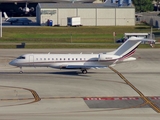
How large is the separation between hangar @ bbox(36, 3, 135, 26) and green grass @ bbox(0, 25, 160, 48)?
5.68 meters

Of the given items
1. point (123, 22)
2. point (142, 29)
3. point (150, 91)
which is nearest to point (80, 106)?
point (150, 91)

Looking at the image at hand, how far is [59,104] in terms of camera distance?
46.1 metres

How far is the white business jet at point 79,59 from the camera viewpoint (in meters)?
61.3

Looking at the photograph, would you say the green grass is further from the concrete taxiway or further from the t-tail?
the t-tail

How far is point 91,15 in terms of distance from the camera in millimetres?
141750

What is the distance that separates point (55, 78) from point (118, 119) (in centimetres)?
2065

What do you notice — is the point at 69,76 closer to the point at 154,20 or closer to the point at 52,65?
the point at 52,65

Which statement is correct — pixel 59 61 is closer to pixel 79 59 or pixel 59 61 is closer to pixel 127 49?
pixel 79 59

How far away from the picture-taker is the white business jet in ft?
201

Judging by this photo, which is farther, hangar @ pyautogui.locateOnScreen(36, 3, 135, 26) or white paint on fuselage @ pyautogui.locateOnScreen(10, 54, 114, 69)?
hangar @ pyautogui.locateOnScreen(36, 3, 135, 26)

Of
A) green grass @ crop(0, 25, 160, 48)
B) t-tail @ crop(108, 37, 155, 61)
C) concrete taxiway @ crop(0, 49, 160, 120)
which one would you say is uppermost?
t-tail @ crop(108, 37, 155, 61)

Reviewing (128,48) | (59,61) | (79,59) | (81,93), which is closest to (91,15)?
(128,48)

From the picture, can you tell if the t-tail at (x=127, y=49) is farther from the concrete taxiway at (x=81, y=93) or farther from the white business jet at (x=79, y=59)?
the concrete taxiway at (x=81, y=93)

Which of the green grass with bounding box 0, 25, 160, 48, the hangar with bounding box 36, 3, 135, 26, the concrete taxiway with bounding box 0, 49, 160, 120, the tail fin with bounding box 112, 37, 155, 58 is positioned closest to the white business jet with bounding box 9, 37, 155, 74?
the tail fin with bounding box 112, 37, 155, 58
